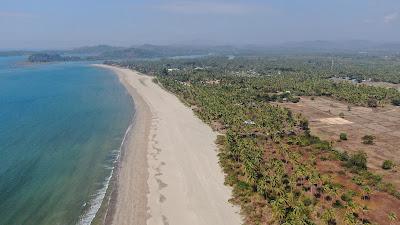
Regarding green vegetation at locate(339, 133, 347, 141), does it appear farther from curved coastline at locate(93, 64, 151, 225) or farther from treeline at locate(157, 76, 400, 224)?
curved coastline at locate(93, 64, 151, 225)

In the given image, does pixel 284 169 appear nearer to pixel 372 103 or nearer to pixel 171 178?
pixel 171 178

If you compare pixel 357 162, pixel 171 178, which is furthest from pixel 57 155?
pixel 357 162

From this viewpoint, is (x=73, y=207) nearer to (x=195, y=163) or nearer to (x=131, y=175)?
(x=131, y=175)

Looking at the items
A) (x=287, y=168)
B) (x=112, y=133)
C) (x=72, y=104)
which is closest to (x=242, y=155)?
(x=287, y=168)

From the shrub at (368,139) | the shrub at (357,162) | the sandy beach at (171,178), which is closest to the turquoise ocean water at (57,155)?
the sandy beach at (171,178)

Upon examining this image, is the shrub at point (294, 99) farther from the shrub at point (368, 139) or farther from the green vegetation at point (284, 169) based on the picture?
the shrub at point (368, 139)

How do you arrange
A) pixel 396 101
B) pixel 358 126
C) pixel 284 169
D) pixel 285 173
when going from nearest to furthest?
pixel 285 173, pixel 284 169, pixel 358 126, pixel 396 101
